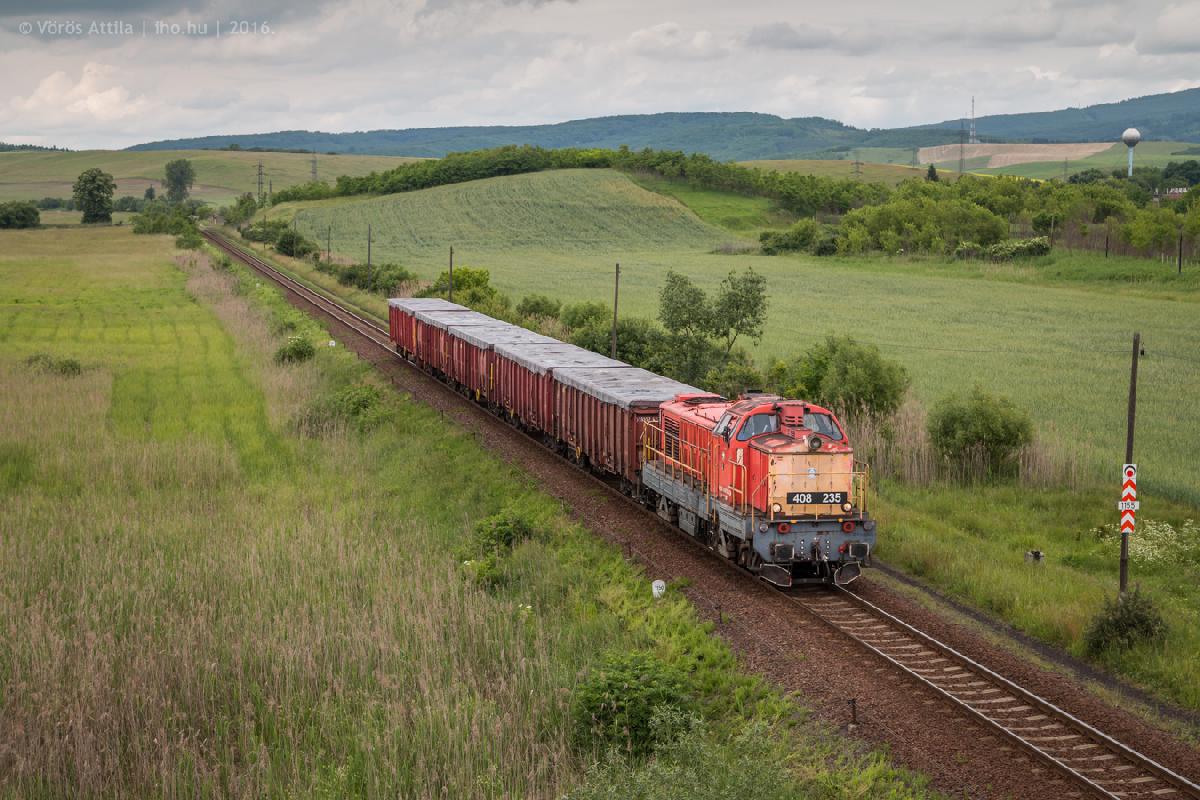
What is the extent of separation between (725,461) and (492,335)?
67.7 feet

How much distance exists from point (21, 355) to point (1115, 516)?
154 feet

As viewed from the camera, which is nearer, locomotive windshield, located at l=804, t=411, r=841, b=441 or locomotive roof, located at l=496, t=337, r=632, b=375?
locomotive windshield, located at l=804, t=411, r=841, b=441

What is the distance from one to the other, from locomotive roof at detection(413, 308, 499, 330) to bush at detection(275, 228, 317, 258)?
69258 millimetres

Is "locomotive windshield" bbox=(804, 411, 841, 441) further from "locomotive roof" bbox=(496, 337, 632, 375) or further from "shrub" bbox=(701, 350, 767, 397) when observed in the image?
"shrub" bbox=(701, 350, 767, 397)

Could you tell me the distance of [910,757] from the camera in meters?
14.6

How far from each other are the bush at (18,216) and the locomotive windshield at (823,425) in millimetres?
167864

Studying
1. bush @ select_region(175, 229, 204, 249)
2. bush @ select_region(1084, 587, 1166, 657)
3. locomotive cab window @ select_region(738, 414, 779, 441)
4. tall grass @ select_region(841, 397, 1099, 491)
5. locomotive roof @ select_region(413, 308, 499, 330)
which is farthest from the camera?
bush @ select_region(175, 229, 204, 249)

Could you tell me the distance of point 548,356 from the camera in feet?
118

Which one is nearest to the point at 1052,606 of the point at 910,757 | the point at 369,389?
→ the point at 910,757

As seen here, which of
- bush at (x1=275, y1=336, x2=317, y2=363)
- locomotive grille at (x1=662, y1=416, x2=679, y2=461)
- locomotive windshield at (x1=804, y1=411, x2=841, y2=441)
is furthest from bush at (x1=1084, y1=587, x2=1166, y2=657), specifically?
bush at (x1=275, y1=336, x2=317, y2=363)

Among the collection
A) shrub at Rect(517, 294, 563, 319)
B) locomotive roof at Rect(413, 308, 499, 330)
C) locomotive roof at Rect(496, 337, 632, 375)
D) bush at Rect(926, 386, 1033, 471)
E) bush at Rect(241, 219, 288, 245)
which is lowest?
bush at Rect(926, 386, 1033, 471)

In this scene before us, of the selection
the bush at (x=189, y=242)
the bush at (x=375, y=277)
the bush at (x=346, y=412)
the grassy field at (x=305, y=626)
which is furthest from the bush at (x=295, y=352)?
the bush at (x=189, y=242)

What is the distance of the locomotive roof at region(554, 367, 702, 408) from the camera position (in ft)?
90.1

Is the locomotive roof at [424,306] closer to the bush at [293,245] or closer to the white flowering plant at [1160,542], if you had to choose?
the white flowering plant at [1160,542]
